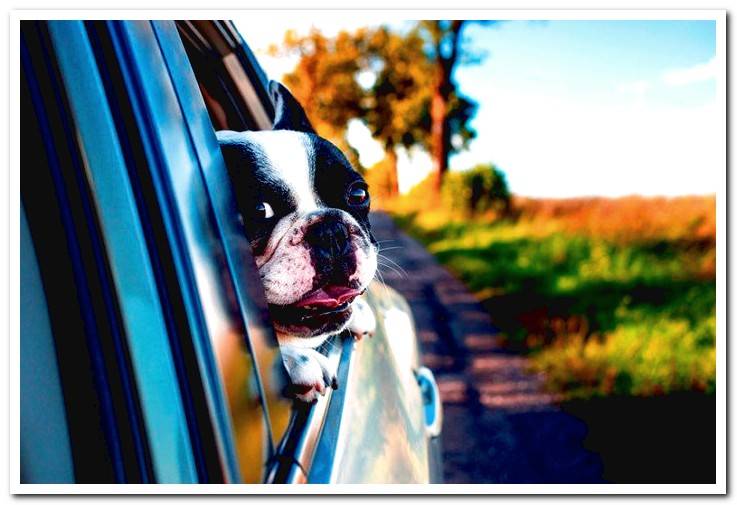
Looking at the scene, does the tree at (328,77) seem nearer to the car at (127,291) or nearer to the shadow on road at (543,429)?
the shadow on road at (543,429)

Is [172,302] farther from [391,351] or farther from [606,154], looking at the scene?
[606,154]

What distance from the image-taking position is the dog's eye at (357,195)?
51.2 inches

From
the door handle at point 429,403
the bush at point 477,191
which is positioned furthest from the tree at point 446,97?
the door handle at point 429,403

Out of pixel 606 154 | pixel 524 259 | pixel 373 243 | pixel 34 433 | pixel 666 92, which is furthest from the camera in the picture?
pixel 524 259

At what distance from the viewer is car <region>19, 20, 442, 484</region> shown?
70 centimetres

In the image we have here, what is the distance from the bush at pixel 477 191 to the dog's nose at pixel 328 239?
79.3 inches

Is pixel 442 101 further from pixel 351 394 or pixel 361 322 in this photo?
pixel 351 394

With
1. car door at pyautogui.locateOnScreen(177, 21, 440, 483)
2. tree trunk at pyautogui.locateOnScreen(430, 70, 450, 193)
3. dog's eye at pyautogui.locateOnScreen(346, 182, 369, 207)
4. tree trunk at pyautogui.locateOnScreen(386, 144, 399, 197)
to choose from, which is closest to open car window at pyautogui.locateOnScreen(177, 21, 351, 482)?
car door at pyautogui.locateOnScreen(177, 21, 440, 483)

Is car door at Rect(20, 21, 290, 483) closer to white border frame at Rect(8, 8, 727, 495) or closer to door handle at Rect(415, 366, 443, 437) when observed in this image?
white border frame at Rect(8, 8, 727, 495)

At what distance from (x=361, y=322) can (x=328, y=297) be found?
21 cm

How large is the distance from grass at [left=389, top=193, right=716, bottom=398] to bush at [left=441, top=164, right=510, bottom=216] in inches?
7.1

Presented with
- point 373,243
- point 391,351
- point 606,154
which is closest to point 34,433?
point 373,243
